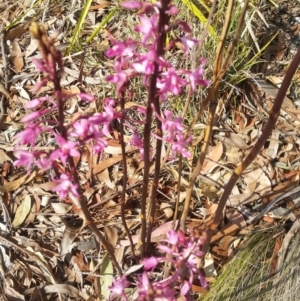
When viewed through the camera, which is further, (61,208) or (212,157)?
(212,157)

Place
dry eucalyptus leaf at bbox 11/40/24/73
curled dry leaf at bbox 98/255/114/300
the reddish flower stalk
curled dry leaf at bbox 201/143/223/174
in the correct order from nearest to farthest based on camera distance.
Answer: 1. the reddish flower stalk
2. curled dry leaf at bbox 98/255/114/300
3. curled dry leaf at bbox 201/143/223/174
4. dry eucalyptus leaf at bbox 11/40/24/73

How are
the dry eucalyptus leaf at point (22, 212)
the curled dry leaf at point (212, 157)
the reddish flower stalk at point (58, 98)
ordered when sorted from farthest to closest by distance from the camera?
the curled dry leaf at point (212, 157)
the dry eucalyptus leaf at point (22, 212)
the reddish flower stalk at point (58, 98)

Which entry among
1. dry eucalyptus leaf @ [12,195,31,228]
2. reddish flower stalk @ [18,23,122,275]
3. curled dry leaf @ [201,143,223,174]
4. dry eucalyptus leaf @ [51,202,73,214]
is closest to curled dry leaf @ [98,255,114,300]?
dry eucalyptus leaf @ [51,202,73,214]

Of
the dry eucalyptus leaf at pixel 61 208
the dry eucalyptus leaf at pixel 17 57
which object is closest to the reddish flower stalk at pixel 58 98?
the dry eucalyptus leaf at pixel 61 208

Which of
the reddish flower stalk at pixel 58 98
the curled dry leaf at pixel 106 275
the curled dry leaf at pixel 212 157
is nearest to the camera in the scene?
the reddish flower stalk at pixel 58 98

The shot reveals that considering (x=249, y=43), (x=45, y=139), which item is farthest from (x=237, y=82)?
(x=45, y=139)

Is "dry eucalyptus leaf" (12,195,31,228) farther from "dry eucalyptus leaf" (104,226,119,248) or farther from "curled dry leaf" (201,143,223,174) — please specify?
"curled dry leaf" (201,143,223,174)

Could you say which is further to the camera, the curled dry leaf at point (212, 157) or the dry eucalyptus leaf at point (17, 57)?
the dry eucalyptus leaf at point (17, 57)

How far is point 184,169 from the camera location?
229 cm

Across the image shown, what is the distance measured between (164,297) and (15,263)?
0.99 metres

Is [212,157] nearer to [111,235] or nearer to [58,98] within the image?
[111,235]

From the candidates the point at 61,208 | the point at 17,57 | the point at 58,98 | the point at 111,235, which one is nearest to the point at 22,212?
the point at 61,208

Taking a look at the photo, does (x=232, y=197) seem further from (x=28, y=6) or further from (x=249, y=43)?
(x=28, y=6)

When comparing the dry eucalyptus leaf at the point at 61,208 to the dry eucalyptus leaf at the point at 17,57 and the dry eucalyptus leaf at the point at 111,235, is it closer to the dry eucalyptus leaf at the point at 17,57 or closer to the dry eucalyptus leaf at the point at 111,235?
the dry eucalyptus leaf at the point at 111,235
